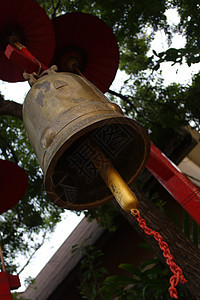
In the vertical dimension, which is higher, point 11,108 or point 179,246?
point 11,108

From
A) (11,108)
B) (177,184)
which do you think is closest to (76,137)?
(177,184)

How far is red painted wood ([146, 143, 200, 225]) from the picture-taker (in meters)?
2.31

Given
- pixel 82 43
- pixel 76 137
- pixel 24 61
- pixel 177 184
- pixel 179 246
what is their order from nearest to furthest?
pixel 76 137, pixel 24 61, pixel 177 184, pixel 179 246, pixel 82 43

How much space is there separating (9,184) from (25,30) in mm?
1416

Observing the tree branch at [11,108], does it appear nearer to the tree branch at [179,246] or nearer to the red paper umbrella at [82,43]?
the red paper umbrella at [82,43]

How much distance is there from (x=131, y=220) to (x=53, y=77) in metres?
1.58

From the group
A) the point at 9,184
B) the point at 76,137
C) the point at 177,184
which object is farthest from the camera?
the point at 9,184

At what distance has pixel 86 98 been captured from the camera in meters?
1.74

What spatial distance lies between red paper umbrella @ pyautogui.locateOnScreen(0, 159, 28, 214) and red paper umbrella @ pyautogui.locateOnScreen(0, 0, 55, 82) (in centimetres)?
90

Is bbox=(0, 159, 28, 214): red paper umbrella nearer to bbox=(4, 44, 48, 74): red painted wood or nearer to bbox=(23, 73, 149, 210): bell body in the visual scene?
bbox=(4, 44, 48, 74): red painted wood

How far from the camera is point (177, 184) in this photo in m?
2.43

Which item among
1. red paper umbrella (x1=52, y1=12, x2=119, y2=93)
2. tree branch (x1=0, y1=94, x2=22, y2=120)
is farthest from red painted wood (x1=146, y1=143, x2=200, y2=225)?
tree branch (x1=0, y1=94, x2=22, y2=120)

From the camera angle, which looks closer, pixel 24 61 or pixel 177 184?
pixel 24 61

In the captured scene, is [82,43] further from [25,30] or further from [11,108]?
[11,108]
